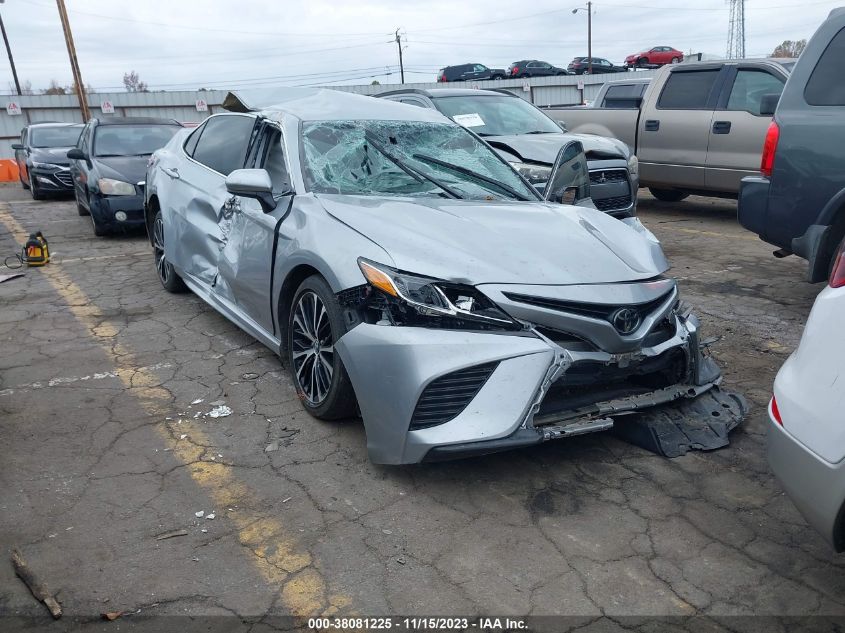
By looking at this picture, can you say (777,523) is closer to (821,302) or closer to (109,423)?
(821,302)

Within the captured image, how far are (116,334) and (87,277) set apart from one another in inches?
86.2

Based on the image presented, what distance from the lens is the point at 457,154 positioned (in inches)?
173

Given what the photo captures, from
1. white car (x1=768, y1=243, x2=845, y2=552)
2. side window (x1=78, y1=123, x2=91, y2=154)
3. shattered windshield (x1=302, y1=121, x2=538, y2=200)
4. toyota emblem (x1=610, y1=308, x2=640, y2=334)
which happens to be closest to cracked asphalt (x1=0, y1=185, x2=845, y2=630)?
white car (x1=768, y1=243, x2=845, y2=552)

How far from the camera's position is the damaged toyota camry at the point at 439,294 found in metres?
2.86

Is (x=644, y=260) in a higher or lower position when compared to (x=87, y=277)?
higher

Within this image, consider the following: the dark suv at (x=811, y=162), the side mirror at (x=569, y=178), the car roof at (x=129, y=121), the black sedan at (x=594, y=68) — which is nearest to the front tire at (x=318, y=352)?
the side mirror at (x=569, y=178)

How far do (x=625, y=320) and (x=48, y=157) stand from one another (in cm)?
1340

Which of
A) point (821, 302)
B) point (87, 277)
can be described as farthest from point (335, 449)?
point (87, 277)

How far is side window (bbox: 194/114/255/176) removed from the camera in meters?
4.71

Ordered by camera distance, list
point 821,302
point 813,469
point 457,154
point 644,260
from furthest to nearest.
Answer: 1. point 457,154
2. point 644,260
3. point 821,302
4. point 813,469

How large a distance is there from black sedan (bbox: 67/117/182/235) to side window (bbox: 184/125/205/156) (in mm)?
3453

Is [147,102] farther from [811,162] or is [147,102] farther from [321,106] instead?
[811,162]

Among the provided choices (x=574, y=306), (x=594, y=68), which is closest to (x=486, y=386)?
(x=574, y=306)

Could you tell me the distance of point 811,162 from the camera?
4895 millimetres
